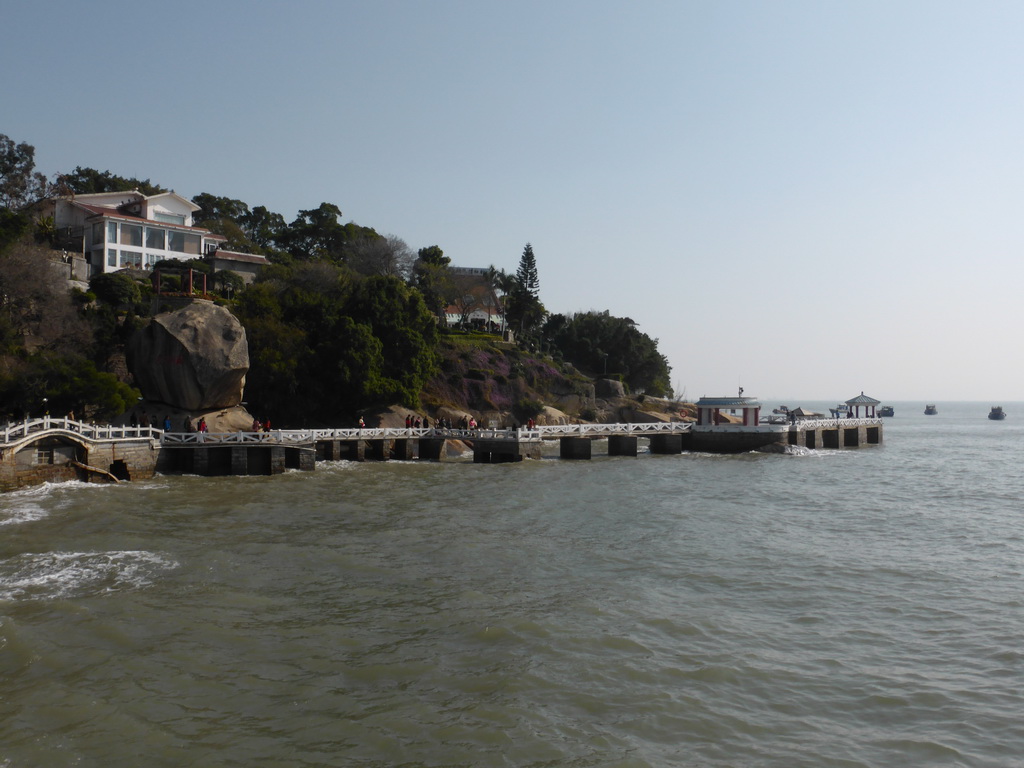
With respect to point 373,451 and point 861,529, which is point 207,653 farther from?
point 373,451

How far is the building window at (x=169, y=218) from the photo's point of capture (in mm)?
69688

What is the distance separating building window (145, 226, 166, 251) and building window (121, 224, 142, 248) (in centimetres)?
74

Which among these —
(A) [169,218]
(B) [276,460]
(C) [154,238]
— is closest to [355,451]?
(B) [276,460]

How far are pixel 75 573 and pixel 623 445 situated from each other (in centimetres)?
4259

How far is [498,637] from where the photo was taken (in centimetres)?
1457

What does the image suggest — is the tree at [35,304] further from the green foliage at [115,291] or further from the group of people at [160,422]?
the green foliage at [115,291]

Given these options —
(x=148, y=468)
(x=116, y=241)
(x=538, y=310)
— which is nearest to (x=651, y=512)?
(x=148, y=468)

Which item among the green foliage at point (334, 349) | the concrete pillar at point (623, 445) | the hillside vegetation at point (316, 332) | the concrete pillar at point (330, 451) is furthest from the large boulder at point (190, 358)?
the concrete pillar at point (623, 445)

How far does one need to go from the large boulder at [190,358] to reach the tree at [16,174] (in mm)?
25844

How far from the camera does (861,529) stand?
27.1 meters

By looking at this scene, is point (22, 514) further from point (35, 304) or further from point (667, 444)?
point (667, 444)

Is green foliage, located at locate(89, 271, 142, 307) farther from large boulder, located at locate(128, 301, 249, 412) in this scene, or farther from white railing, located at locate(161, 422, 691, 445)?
white railing, located at locate(161, 422, 691, 445)

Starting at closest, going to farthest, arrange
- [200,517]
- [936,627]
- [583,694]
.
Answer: [583,694] < [936,627] < [200,517]

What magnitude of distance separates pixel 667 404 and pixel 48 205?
62588 mm
